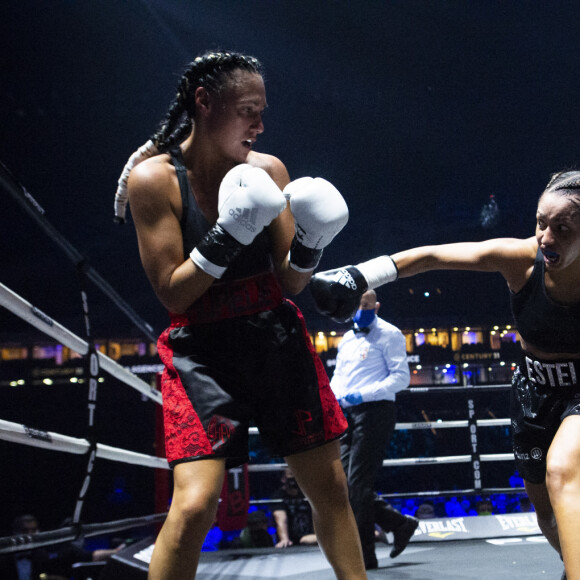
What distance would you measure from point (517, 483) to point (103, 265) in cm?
1142

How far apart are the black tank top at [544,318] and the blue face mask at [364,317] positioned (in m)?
1.60

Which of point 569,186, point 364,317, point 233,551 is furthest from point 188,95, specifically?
point 233,551

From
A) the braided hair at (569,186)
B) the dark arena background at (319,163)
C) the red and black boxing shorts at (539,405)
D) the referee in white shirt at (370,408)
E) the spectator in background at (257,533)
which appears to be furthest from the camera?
the dark arena background at (319,163)

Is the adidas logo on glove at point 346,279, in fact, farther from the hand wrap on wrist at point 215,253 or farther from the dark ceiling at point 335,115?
the dark ceiling at point 335,115

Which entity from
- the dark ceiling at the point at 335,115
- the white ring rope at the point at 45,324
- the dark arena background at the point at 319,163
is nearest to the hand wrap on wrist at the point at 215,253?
the white ring rope at the point at 45,324

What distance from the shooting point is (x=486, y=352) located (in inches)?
640

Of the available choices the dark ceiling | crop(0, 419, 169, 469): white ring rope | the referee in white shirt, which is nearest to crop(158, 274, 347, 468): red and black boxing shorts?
crop(0, 419, 169, 469): white ring rope

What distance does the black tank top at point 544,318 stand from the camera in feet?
4.61

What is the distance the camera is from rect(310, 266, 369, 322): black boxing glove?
1.25 m

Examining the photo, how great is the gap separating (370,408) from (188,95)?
1.99m

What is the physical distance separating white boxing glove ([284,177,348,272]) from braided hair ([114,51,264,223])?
27cm

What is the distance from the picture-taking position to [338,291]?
1.25 metres

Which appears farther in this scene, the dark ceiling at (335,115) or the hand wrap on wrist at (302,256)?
the dark ceiling at (335,115)

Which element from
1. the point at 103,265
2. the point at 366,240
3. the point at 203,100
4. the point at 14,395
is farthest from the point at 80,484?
the point at 366,240
